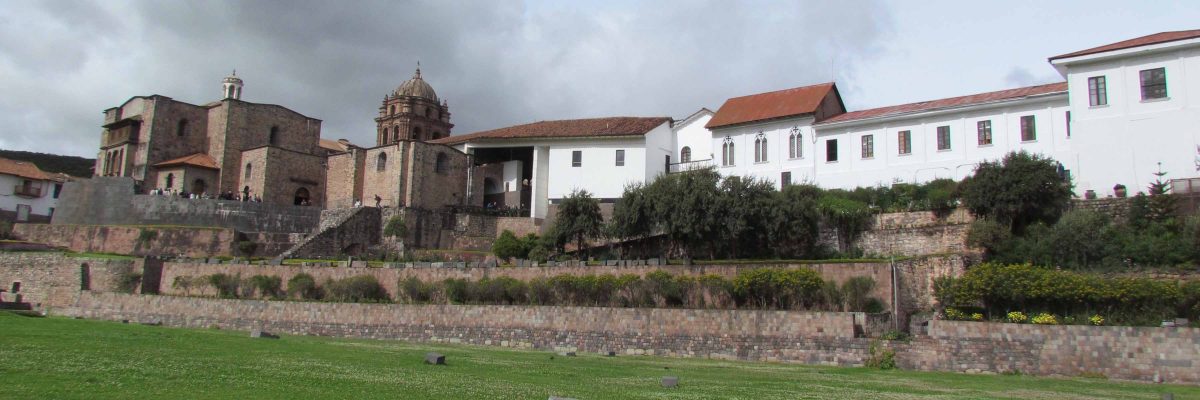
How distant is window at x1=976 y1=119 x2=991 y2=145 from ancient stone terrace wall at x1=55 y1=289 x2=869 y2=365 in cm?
1651

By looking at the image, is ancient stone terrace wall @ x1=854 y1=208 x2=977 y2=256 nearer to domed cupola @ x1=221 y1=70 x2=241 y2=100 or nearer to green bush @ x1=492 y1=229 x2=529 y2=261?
green bush @ x1=492 y1=229 x2=529 y2=261

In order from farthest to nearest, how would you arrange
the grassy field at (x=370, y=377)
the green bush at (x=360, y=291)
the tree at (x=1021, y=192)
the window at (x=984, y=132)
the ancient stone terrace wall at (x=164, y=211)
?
the ancient stone terrace wall at (x=164, y=211) < the window at (x=984, y=132) < the green bush at (x=360, y=291) < the tree at (x=1021, y=192) < the grassy field at (x=370, y=377)

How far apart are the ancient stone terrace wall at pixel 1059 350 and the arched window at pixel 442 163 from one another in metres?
31.5

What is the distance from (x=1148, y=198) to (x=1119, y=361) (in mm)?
10901

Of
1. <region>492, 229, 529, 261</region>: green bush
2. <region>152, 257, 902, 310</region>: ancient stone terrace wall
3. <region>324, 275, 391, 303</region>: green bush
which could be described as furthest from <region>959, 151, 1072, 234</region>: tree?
<region>324, 275, 391, 303</region>: green bush

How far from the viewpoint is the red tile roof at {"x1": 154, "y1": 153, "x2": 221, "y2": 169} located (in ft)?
163

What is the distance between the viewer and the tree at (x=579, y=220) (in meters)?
35.2

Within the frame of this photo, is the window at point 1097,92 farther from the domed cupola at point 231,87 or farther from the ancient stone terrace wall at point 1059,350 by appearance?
the domed cupola at point 231,87

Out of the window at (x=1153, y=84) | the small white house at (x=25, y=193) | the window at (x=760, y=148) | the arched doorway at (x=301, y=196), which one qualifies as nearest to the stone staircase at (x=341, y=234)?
the arched doorway at (x=301, y=196)

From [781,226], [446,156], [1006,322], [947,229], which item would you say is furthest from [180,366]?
[446,156]

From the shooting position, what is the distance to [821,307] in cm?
2488

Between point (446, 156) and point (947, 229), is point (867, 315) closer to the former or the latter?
point (947, 229)

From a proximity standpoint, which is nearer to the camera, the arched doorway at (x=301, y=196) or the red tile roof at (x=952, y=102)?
the red tile roof at (x=952, y=102)

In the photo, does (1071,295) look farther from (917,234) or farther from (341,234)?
(341,234)
